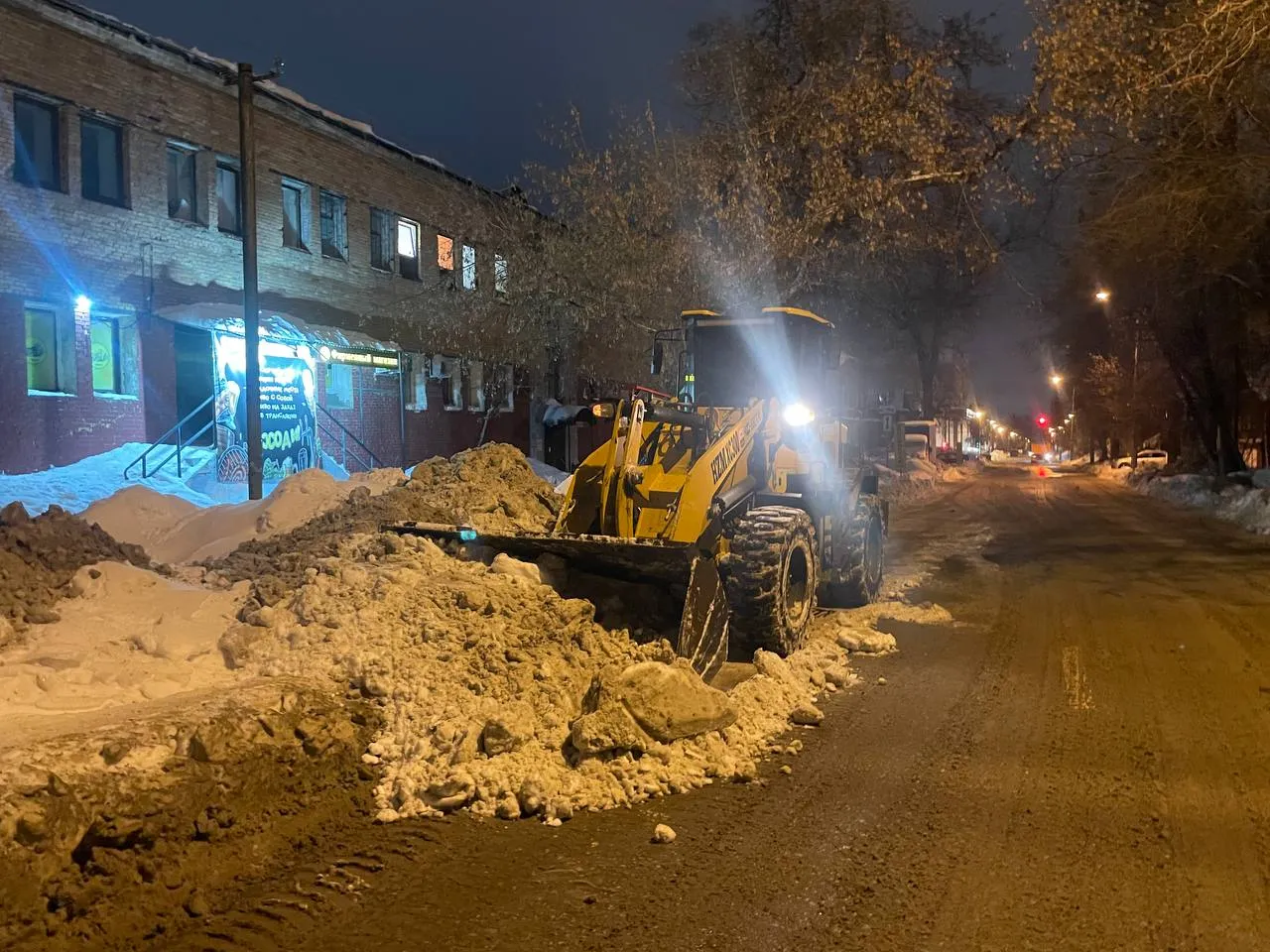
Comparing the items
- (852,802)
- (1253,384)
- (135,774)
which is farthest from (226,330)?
(1253,384)

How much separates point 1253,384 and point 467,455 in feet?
96.2

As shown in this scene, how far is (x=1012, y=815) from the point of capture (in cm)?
488

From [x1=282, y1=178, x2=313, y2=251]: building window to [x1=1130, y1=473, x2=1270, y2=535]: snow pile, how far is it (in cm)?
2040

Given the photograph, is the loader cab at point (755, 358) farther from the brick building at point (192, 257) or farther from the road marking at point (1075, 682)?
the brick building at point (192, 257)

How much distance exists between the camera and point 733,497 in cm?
827

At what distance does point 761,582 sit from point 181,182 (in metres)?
15.8

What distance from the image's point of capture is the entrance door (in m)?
17.8

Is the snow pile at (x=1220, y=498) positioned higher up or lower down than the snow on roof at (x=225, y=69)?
lower down

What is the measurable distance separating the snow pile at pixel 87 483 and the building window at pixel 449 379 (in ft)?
30.4

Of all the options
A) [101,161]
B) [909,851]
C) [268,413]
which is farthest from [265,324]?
[909,851]

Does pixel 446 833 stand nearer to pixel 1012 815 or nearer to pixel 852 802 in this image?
pixel 852 802

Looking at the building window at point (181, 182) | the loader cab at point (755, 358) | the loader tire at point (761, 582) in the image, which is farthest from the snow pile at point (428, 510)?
the building window at point (181, 182)

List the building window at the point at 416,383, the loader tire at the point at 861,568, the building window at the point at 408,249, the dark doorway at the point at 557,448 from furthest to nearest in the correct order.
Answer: the dark doorway at the point at 557,448
the building window at the point at 416,383
the building window at the point at 408,249
the loader tire at the point at 861,568

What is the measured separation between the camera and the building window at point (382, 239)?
2352 centimetres
